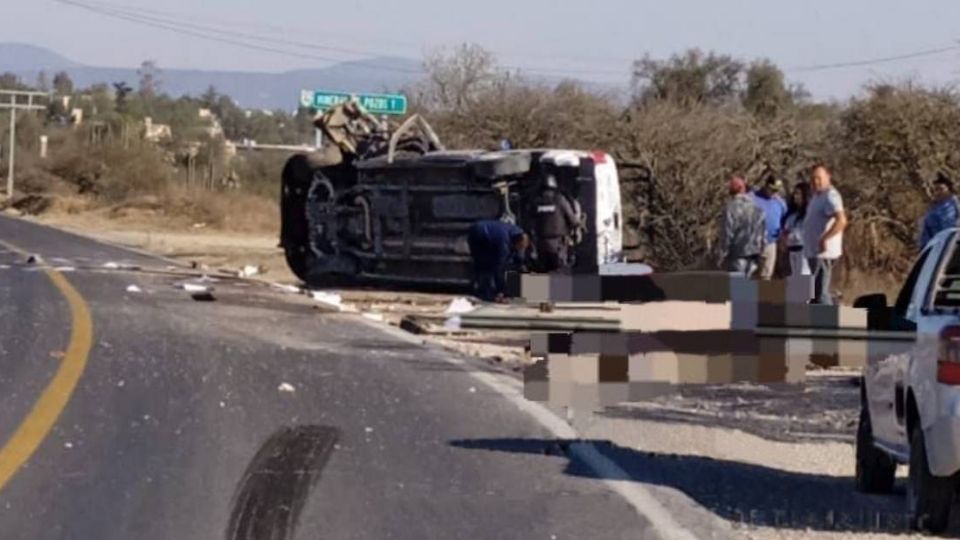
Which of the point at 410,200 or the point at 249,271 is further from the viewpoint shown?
the point at 249,271

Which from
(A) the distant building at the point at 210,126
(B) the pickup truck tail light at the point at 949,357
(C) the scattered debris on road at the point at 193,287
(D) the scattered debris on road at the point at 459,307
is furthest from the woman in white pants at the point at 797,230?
(A) the distant building at the point at 210,126

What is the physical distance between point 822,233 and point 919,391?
9279 mm

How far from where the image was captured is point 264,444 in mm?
11992

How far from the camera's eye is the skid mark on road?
9141 millimetres

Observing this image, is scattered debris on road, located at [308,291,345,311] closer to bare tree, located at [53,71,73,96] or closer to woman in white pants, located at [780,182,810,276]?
woman in white pants, located at [780,182,810,276]

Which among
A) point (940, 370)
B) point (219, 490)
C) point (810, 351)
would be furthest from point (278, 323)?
point (940, 370)

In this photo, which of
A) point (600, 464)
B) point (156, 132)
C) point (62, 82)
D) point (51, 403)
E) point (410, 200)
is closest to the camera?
point (600, 464)

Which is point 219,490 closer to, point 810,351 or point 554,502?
point 554,502

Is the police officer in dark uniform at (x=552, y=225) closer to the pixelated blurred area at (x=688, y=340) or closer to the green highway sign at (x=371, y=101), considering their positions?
the pixelated blurred area at (x=688, y=340)

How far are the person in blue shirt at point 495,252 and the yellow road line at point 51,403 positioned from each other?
5.43 metres

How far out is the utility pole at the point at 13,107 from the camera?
88000 millimetres

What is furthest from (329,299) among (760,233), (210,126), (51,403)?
(210,126)

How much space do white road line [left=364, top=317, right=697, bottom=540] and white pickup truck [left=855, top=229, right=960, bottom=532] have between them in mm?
1193

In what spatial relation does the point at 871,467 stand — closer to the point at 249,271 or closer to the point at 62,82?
the point at 249,271
